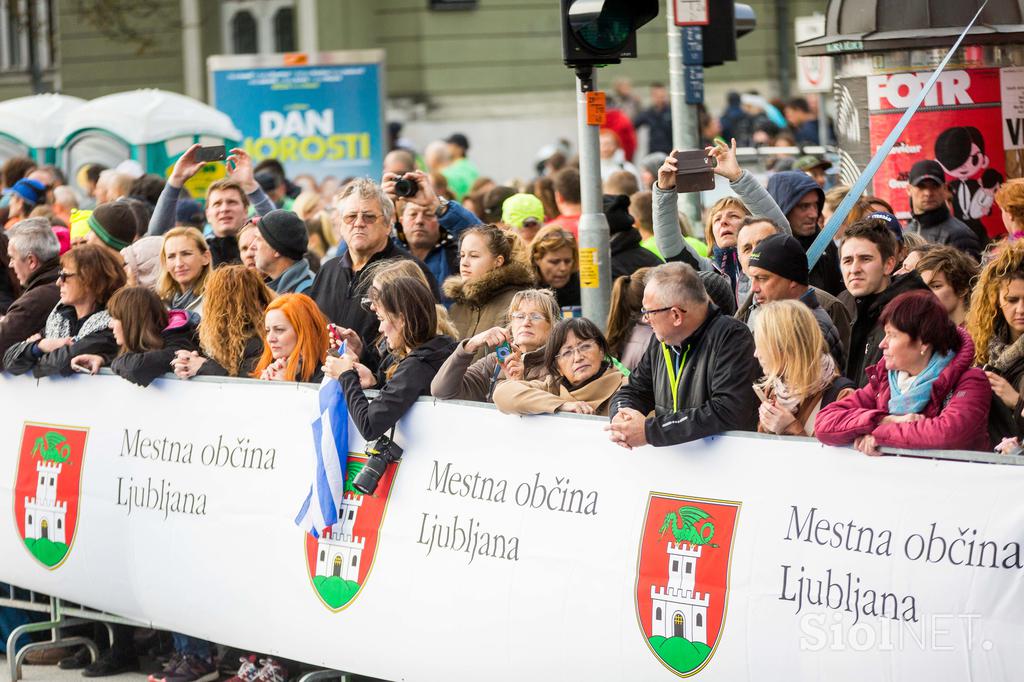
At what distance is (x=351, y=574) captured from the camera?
22.7 feet

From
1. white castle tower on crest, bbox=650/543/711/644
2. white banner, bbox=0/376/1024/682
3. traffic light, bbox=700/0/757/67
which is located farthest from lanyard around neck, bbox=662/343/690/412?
traffic light, bbox=700/0/757/67

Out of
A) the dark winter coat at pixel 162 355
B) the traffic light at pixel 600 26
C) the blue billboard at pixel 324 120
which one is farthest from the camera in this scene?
the blue billboard at pixel 324 120

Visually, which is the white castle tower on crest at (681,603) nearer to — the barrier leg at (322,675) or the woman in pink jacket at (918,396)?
the woman in pink jacket at (918,396)

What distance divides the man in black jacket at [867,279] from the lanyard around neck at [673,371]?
1.00 m

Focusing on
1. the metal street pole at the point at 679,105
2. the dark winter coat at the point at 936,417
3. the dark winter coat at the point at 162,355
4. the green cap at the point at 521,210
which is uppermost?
the metal street pole at the point at 679,105

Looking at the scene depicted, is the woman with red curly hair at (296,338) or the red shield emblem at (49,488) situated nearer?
the woman with red curly hair at (296,338)

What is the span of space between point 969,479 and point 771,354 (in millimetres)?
971

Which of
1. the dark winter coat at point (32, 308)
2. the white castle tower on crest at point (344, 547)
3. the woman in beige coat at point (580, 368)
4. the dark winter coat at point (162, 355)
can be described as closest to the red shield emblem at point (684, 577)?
the woman in beige coat at point (580, 368)

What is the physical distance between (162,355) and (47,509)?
3.80ft

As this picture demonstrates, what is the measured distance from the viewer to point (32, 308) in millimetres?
8930

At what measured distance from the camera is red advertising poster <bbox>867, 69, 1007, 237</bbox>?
938 cm

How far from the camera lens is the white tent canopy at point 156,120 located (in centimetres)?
1831

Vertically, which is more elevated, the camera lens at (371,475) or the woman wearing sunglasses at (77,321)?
the woman wearing sunglasses at (77,321)

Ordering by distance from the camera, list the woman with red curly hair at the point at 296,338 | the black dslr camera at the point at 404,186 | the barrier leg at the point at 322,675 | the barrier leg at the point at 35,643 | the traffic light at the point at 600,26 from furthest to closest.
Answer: the black dslr camera at the point at 404,186
the barrier leg at the point at 35,643
the traffic light at the point at 600,26
the woman with red curly hair at the point at 296,338
the barrier leg at the point at 322,675
